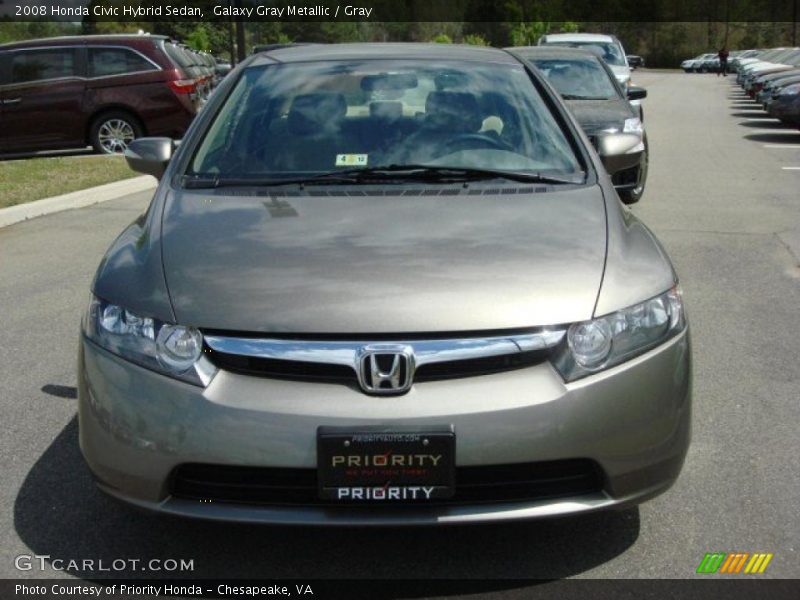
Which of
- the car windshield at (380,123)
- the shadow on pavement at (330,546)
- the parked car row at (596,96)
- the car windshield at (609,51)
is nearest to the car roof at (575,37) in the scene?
the car windshield at (609,51)

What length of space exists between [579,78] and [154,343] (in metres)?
10.1

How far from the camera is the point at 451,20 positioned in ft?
320

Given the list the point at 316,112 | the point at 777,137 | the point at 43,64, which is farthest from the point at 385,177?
the point at 777,137

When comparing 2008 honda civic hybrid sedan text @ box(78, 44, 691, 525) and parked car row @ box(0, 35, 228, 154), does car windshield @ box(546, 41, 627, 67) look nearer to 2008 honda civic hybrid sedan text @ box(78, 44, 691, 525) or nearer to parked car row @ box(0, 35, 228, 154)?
parked car row @ box(0, 35, 228, 154)

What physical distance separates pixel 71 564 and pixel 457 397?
4.33 feet

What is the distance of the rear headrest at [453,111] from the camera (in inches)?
180

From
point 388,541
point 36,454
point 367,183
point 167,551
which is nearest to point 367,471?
Result: point 388,541

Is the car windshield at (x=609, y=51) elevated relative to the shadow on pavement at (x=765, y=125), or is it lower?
elevated

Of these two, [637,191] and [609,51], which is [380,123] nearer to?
[637,191]

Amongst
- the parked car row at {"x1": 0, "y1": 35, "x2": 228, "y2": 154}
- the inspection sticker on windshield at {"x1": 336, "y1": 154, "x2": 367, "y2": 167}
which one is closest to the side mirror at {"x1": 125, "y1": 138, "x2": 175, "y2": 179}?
the inspection sticker on windshield at {"x1": 336, "y1": 154, "x2": 367, "y2": 167}

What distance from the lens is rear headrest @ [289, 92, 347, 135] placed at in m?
4.54

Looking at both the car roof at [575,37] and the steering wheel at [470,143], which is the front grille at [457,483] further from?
the car roof at [575,37]

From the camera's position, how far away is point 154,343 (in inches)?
126

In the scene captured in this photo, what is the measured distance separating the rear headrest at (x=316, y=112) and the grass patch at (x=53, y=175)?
21.7 ft
